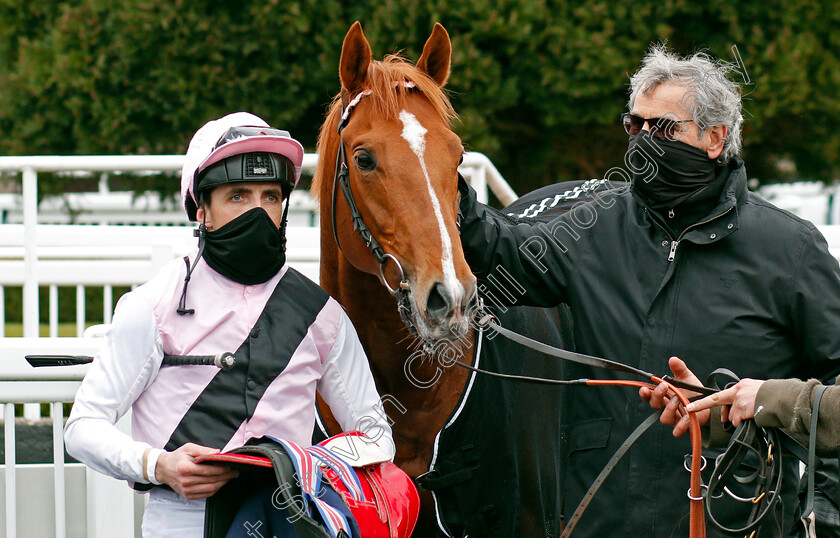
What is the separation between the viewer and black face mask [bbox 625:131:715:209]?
256 cm

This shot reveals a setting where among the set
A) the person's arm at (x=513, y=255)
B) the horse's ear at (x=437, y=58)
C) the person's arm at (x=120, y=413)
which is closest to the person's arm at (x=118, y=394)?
the person's arm at (x=120, y=413)

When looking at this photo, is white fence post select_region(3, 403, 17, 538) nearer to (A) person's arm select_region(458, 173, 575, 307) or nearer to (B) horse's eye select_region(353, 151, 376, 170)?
(B) horse's eye select_region(353, 151, 376, 170)

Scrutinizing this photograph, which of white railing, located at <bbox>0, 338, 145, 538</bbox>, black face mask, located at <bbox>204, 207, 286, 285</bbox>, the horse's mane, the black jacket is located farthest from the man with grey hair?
white railing, located at <bbox>0, 338, 145, 538</bbox>

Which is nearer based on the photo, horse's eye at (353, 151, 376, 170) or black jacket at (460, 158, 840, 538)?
black jacket at (460, 158, 840, 538)

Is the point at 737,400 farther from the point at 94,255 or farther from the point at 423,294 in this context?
the point at 94,255

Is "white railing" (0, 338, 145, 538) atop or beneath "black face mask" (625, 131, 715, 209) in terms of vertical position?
beneath

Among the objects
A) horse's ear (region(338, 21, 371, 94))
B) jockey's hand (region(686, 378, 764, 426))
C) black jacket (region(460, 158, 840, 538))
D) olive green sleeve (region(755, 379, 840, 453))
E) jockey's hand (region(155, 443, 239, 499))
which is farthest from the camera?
horse's ear (region(338, 21, 371, 94))

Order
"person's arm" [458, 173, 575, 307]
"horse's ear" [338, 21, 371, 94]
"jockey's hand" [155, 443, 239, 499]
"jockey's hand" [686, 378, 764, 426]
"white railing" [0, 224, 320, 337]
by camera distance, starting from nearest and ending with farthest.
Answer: "jockey's hand" [155, 443, 239, 499]
"jockey's hand" [686, 378, 764, 426]
"horse's ear" [338, 21, 371, 94]
"person's arm" [458, 173, 575, 307]
"white railing" [0, 224, 320, 337]

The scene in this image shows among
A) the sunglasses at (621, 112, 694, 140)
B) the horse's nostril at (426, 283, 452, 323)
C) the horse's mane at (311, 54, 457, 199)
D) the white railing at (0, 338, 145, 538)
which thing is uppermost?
the horse's mane at (311, 54, 457, 199)

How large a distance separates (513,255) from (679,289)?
52cm

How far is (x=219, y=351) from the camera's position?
2.22 meters

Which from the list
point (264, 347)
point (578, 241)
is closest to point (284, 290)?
point (264, 347)

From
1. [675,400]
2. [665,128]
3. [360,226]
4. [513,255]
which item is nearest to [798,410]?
[675,400]

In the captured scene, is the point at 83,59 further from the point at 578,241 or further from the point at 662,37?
the point at 578,241
